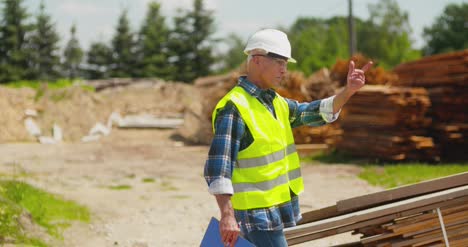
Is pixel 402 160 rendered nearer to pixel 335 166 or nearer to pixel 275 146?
pixel 335 166

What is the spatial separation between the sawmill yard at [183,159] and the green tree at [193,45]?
26594mm

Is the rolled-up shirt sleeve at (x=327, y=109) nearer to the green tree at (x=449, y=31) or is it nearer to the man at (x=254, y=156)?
the man at (x=254, y=156)

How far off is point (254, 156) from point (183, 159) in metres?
14.1

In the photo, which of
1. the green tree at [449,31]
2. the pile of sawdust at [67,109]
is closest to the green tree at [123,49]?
the pile of sawdust at [67,109]

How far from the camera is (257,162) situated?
3363mm

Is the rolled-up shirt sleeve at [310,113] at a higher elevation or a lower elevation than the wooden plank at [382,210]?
higher

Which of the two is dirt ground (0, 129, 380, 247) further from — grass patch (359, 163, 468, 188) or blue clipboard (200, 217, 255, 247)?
blue clipboard (200, 217, 255, 247)

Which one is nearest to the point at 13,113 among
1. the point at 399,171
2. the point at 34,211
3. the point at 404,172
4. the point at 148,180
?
the point at 148,180

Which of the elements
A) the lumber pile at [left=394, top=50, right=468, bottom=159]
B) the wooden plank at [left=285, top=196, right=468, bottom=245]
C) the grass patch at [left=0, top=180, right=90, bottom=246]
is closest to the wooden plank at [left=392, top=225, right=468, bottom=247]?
the wooden plank at [left=285, top=196, right=468, bottom=245]

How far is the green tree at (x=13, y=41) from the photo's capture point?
150 ft

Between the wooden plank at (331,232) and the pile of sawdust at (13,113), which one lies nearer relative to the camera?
the wooden plank at (331,232)

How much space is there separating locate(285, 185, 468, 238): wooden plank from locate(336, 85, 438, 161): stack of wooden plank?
30.8 feet

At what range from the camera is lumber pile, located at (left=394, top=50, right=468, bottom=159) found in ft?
45.9

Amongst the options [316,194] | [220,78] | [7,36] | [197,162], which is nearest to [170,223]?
[316,194]
